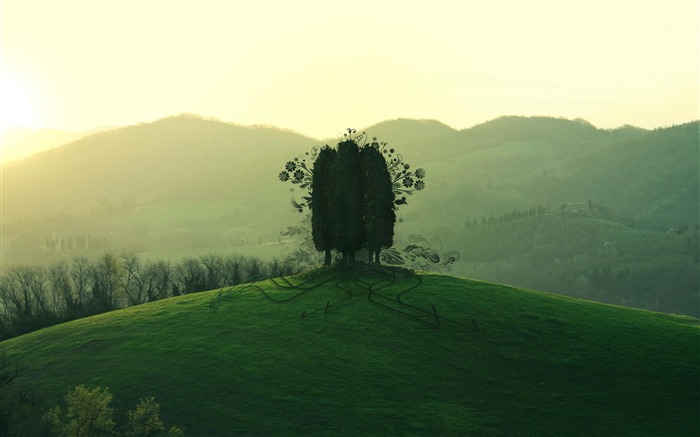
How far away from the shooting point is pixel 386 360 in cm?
3334

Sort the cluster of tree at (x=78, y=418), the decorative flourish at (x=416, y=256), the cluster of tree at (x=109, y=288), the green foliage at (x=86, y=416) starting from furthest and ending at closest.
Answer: the cluster of tree at (x=109, y=288) < the decorative flourish at (x=416, y=256) < the cluster of tree at (x=78, y=418) < the green foliage at (x=86, y=416)

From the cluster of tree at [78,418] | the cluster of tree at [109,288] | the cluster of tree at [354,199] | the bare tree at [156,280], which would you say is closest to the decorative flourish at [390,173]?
the cluster of tree at [354,199]

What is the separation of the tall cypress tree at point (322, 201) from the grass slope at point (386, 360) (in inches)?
90.9

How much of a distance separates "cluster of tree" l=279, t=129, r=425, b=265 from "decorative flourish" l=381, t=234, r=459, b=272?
99 cm

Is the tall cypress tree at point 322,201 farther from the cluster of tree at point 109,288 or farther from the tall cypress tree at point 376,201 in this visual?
the cluster of tree at point 109,288

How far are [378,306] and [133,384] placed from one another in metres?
13.5

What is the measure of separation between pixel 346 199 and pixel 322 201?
1.72m

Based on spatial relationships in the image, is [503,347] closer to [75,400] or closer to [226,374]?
[226,374]

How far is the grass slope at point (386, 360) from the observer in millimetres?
29234

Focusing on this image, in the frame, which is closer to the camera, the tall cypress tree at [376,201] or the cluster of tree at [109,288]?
the tall cypress tree at [376,201]

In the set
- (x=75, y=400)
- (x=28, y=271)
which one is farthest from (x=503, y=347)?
(x=28, y=271)

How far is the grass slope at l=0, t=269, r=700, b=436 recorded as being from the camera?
29234 mm

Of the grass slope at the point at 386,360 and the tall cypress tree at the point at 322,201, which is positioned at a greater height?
the tall cypress tree at the point at 322,201

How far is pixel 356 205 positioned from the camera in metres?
43.8
